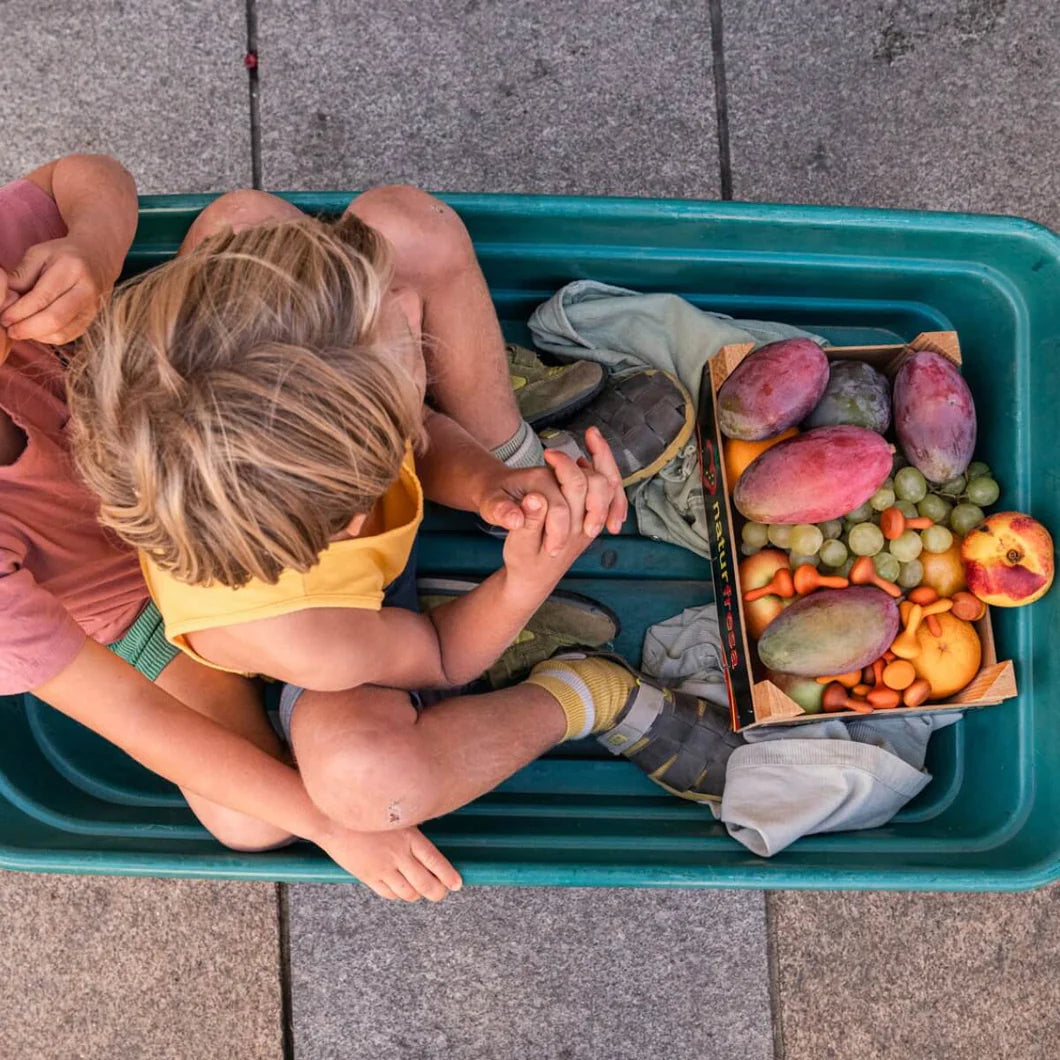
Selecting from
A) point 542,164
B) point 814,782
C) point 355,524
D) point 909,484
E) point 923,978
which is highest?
point 542,164

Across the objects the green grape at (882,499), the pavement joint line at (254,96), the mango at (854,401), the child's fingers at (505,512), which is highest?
the pavement joint line at (254,96)

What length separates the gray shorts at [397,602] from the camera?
3.55ft

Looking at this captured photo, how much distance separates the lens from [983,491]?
1220mm

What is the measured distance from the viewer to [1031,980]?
1.46m

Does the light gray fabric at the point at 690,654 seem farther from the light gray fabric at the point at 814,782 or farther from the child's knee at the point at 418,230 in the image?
the child's knee at the point at 418,230

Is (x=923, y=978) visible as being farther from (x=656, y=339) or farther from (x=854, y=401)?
(x=656, y=339)

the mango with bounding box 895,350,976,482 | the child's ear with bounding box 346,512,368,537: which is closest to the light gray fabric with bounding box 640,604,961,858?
the mango with bounding box 895,350,976,482

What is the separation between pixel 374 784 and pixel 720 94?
121 cm

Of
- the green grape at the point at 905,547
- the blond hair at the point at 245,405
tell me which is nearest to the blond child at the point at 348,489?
the blond hair at the point at 245,405

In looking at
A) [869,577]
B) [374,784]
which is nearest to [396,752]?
[374,784]

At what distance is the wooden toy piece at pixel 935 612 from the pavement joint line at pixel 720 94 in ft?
2.43

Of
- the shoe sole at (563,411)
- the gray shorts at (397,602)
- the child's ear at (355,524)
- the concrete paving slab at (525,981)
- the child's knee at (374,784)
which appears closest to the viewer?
the child's ear at (355,524)

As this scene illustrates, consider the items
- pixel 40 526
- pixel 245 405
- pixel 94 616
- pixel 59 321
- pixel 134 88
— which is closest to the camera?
pixel 245 405

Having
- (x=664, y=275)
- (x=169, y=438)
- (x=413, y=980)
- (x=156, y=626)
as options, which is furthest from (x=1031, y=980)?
(x=169, y=438)
